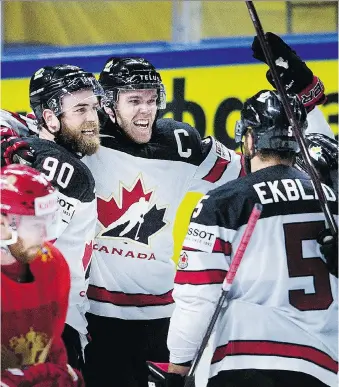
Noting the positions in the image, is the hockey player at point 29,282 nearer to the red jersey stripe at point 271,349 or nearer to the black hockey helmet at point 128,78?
the red jersey stripe at point 271,349

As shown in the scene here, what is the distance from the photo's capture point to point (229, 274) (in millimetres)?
2270

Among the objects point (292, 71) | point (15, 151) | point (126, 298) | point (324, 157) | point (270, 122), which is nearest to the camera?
point (270, 122)

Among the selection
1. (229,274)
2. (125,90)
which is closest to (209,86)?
(125,90)

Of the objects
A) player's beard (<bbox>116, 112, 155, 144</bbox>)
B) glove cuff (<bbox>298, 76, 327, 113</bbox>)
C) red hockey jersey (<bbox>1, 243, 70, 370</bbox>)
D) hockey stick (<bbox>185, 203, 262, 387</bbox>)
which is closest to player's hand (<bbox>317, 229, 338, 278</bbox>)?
hockey stick (<bbox>185, 203, 262, 387</bbox>)

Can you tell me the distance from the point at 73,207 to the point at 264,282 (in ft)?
1.65

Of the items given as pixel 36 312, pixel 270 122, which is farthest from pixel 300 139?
pixel 36 312

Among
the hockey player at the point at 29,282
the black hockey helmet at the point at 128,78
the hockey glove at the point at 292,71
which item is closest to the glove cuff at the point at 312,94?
the hockey glove at the point at 292,71

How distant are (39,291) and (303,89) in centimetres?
99

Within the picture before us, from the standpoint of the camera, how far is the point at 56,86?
2703 millimetres

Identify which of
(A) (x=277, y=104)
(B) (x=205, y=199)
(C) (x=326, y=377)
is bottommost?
(C) (x=326, y=377)

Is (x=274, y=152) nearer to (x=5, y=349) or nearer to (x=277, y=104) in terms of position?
(x=277, y=104)

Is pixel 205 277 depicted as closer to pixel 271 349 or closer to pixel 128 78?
pixel 271 349

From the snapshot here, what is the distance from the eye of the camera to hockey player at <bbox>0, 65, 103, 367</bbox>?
2568 millimetres

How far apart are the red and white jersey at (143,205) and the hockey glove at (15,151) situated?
38cm
